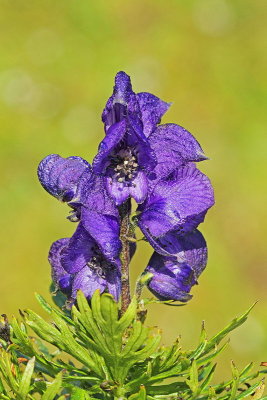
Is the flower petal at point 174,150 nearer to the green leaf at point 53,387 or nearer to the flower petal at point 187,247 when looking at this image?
the flower petal at point 187,247

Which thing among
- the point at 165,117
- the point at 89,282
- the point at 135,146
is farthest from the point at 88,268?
the point at 165,117

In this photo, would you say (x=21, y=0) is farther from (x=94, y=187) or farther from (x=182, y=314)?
(x=94, y=187)

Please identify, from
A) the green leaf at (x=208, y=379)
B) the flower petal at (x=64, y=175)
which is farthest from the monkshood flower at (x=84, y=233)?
the green leaf at (x=208, y=379)

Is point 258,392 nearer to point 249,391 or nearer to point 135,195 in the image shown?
point 249,391

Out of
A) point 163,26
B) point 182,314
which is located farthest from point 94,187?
point 163,26

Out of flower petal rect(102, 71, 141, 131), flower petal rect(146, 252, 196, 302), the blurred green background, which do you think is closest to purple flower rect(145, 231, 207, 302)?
flower petal rect(146, 252, 196, 302)
